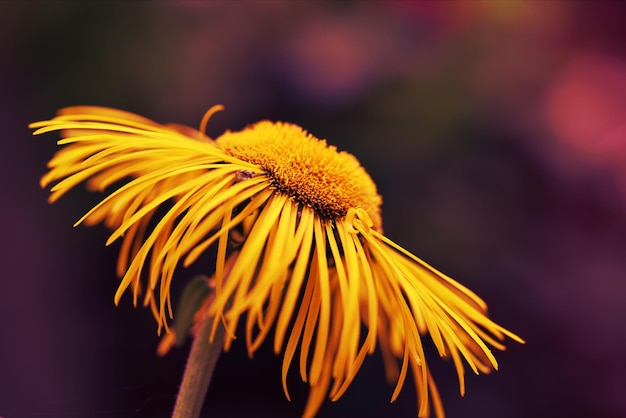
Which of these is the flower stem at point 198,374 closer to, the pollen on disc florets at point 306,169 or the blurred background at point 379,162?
the pollen on disc florets at point 306,169

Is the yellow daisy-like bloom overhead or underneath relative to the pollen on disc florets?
underneath

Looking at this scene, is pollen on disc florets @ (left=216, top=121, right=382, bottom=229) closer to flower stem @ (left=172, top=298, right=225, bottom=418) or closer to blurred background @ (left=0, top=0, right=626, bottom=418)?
flower stem @ (left=172, top=298, right=225, bottom=418)

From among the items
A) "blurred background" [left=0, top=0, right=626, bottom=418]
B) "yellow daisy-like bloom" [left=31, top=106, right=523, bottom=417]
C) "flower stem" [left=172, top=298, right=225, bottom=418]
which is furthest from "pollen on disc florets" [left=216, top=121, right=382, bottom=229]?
"blurred background" [left=0, top=0, right=626, bottom=418]

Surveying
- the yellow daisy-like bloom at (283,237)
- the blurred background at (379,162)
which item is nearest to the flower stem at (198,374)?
the yellow daisy-like bloom at (283,237)

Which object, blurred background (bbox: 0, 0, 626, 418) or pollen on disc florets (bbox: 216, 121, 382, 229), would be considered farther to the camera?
blurred background (bbox: 0, 0, 626, 418)

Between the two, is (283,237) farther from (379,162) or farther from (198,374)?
(379,162)

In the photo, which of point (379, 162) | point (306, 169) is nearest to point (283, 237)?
point (306, 169)

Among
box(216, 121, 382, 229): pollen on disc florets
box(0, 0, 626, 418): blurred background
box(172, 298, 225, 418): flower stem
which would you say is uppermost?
box(0, 0, 626, 418): blurred background
